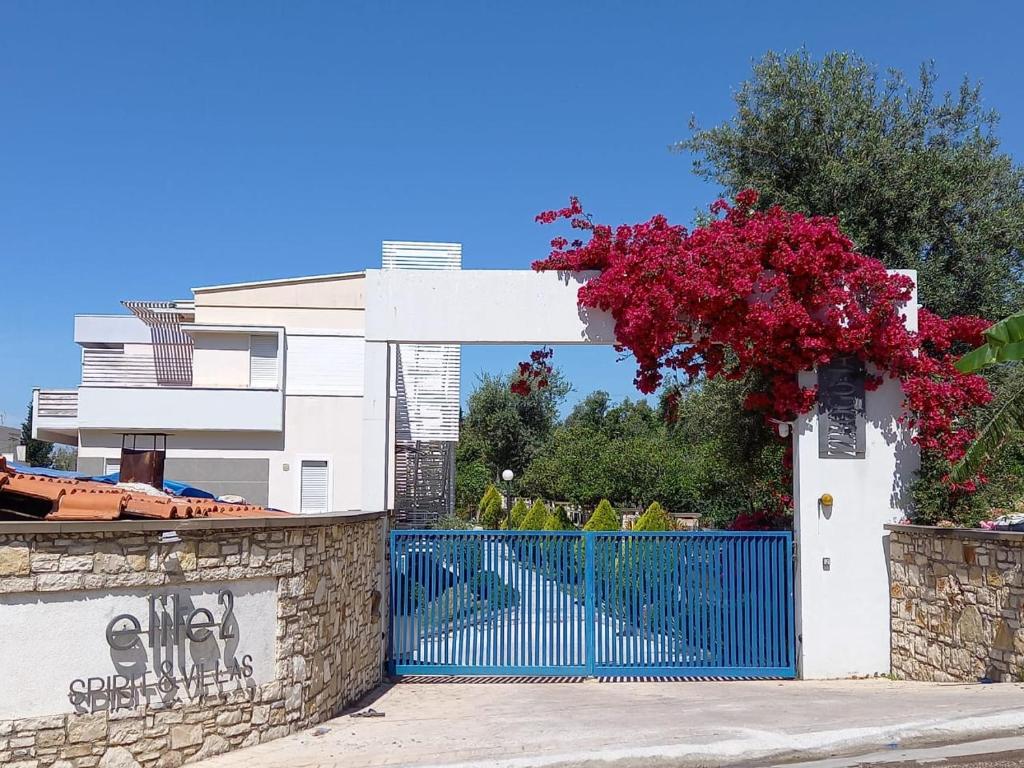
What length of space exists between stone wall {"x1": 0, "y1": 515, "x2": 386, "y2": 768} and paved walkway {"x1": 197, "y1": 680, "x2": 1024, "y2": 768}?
0.98 feet

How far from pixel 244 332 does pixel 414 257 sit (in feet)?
16.3

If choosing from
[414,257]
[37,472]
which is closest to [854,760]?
[37,472]

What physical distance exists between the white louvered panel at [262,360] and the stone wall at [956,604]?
17.7 meters

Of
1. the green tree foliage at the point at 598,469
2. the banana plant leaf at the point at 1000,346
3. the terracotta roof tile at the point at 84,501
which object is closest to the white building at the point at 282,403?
the green tree foliage at the point at 598,469

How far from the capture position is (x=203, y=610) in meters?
7.25

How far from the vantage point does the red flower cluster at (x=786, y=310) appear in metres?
10.5

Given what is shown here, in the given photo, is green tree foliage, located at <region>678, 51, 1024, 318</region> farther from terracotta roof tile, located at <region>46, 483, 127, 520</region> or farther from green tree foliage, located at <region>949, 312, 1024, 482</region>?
terracotta roof tile, located at <region>46, 483, 127, 520</region>

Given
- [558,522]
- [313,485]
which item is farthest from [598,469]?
[313,485]

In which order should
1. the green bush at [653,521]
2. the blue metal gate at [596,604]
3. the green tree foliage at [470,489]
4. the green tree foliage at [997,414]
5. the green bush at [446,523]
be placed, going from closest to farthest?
1. the green tree foliage at [997,414]
2. the blue metal gate at [596,604]
3. the green bush at [653,521]
4. the green bush at [446,523]
5. the green tree foliage at [470,489]

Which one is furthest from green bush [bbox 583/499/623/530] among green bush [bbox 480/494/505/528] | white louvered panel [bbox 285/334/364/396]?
green bush [bbox 480/494/505/528]

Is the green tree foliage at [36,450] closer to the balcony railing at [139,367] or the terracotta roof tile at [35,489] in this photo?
the balcony railing at [139,367]

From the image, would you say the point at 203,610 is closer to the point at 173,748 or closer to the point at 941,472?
the point at 173,748

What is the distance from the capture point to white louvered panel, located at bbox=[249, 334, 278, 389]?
2448 cm

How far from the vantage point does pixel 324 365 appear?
24.5 m
